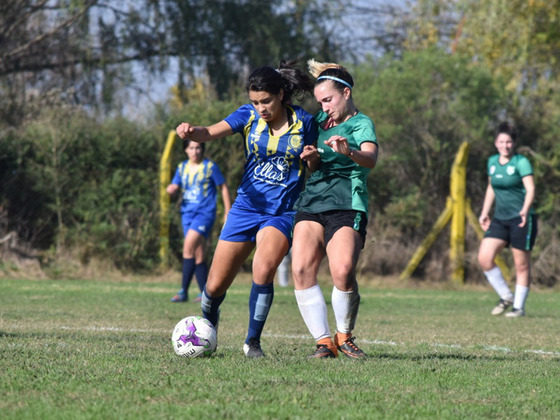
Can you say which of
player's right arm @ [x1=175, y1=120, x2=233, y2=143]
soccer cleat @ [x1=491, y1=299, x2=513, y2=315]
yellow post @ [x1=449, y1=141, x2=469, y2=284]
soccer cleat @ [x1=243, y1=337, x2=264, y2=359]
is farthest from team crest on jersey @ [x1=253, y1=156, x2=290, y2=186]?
yellow post @ [x1=449, y1=141, x2=469, y2=284]

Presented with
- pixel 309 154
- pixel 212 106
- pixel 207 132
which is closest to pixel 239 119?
pixel 207 132

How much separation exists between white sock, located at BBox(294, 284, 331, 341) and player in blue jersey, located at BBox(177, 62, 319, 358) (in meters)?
0.22

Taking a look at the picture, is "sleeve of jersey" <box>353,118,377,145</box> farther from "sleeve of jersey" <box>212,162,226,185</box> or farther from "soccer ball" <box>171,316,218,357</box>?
"sleeve of jersey" <box>212,162,226,185</box>

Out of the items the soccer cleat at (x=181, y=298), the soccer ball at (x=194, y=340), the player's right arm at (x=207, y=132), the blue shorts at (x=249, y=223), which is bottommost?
the soccer cleat at (x=181, y=298)

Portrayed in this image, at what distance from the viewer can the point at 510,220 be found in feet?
33.6

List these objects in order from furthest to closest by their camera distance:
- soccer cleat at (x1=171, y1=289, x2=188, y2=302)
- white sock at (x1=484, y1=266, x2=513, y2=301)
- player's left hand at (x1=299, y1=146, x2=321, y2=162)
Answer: soccer cleat at (x1=171, y1=289, x2=188, y2=302)
white sock at (x1=484, y1=266, x2=513, y2=301)
player's left hand at (x1=299, y1=146, x2=321, y2=162)

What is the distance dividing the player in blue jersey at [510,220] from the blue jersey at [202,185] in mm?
3402

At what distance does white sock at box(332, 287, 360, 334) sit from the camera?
18.3 feet

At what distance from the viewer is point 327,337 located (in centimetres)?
542

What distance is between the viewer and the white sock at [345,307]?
220 inches

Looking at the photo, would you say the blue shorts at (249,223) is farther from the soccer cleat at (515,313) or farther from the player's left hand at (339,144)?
the soccer cleat at (515,313)

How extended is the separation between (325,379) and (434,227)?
40.2 ft

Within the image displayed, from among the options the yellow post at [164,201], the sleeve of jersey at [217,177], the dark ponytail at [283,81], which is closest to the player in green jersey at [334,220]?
the dark ponytail at [283,81]

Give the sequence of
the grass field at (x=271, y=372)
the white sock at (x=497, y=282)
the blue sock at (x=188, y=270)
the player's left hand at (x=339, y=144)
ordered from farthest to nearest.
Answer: the blue sock at (x=188, y=270) → the white sock at (x=497, y=282) → the player's left hand at (x=339, y=144) → the grass field at (x=271, y=372)
